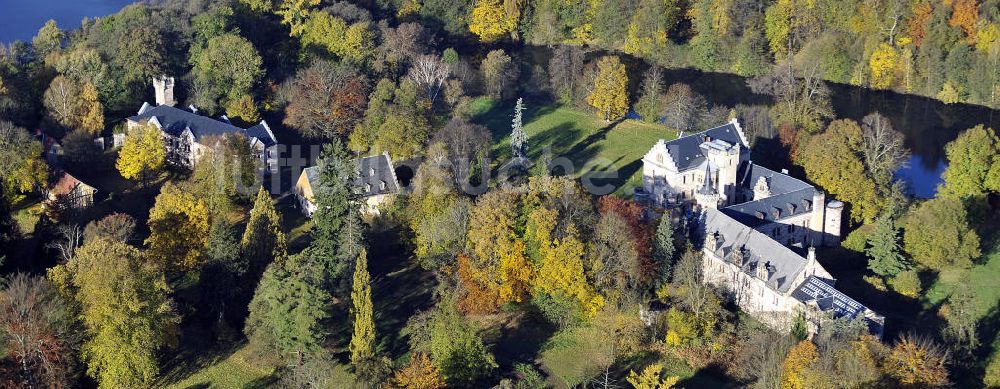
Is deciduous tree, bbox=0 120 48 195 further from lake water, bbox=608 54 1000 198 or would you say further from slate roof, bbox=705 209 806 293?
lake water, bbox=608 54 1000 198

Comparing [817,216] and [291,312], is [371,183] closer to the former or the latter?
[291,312]

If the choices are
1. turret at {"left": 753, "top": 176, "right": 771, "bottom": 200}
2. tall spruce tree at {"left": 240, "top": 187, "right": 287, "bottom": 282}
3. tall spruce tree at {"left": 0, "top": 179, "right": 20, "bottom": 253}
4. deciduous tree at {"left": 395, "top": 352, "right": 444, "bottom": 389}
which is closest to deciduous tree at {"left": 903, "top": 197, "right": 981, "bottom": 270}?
turret at {"left": 753, "top": 176, "right": 771, "bottom": 200}

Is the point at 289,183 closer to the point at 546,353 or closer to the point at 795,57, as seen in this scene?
the point at 546,353

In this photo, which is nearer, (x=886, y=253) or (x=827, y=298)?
(x=827, y=298)

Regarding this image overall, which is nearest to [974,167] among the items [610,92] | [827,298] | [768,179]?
[768,179]

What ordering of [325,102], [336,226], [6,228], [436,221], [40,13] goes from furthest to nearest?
1. [40,13]
2. [325,102]
3. [436,221]
4. [336,226]
5. [6,228]

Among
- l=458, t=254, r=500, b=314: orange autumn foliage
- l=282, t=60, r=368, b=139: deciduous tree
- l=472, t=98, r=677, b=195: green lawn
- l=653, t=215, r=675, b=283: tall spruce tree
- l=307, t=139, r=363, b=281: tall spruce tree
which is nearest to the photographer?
l=458, t=254, r=500, b=314: orange autumn foliage

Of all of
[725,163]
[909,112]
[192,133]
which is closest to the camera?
[725,163]

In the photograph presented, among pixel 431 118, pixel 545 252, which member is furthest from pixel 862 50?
pixel 545 252
